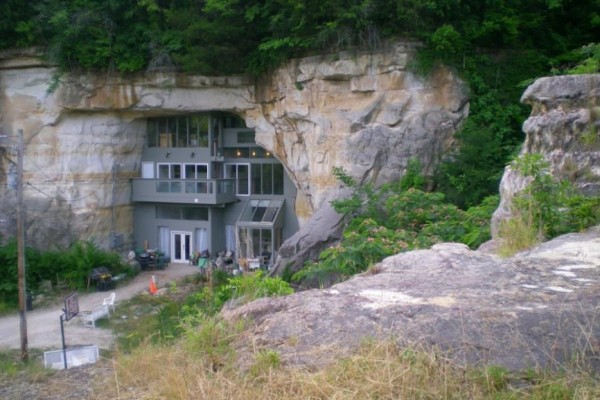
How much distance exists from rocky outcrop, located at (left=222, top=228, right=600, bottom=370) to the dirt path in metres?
12.6

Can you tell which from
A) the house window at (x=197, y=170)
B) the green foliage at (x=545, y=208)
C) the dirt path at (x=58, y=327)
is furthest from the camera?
the house window at (x=197, y=170)

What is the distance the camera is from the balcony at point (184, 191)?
25856 millimetres

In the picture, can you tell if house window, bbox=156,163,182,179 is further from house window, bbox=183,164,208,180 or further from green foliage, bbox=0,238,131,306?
green foliage, bbox=0,238,131,306

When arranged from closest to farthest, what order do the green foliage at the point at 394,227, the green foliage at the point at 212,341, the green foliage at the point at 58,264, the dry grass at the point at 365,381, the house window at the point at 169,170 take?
the dry grass at the point at 365,381 → the green foliage at the point at 212,341 → the green foliage at the point at 394,227 → the green foliage at the point at 58,264 → the house window at the point at 169,170

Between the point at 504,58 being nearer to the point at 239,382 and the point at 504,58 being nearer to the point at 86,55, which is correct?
the point at 86,55

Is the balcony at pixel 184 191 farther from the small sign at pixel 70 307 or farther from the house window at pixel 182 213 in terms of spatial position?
the small sign at pixel 70 307

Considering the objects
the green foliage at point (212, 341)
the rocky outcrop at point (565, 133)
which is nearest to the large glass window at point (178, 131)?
the rocky outcrop at point (565, 133)

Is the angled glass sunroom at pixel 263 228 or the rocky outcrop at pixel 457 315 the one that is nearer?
the rocky outcrop at pixel 457 315

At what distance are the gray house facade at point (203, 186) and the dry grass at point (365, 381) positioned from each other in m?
22.2

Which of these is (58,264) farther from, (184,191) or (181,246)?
(184,191)

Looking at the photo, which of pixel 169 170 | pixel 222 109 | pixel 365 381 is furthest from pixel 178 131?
pixel 365 381

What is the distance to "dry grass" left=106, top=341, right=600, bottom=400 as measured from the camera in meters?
2.83

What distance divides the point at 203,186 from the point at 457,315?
2319cm

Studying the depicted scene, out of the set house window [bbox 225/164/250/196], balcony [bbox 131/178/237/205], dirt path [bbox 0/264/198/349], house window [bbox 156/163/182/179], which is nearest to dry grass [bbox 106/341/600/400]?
dirt path [bbox 0/264/198/349]
